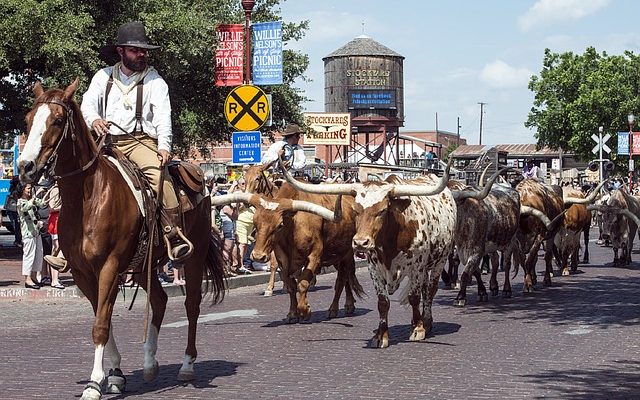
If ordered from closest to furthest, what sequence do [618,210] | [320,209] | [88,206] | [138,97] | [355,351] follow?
[88,206]
[138,97]
[355,351]
[320,209]
[618,210]

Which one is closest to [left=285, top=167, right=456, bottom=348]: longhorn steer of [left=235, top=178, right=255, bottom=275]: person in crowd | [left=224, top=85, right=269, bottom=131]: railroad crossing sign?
[left=224, top=85, right=269, bottom=131]: railroad crossing sign

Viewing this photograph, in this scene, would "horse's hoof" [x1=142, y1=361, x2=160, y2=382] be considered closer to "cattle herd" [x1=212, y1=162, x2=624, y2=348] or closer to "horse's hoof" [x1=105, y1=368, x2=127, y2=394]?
"horse's hoof" [x1=105, y1=368, x2=127, y2=394]

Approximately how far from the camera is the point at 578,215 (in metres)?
22.4

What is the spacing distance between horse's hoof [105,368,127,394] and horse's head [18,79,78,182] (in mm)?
1796

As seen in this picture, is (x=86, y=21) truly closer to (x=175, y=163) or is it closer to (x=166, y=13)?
(x=166, y=13)

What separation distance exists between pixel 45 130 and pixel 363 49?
73.3 metres

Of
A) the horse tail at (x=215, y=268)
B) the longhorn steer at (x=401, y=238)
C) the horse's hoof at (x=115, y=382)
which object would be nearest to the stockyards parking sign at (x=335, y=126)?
the longhorn steer at (x=401, y=238)

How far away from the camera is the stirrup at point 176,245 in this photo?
31.9ft

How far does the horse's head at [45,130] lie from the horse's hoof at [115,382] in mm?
1796

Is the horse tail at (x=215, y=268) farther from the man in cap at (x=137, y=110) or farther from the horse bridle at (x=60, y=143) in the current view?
the horse bridle at (x=60, y=143)

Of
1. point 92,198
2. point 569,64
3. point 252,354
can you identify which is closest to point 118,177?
point 92,198

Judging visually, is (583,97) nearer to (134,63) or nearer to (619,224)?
(619,224)

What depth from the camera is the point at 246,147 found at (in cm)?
2144

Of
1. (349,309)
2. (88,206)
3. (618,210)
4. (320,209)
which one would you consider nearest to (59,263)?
(88,206)
